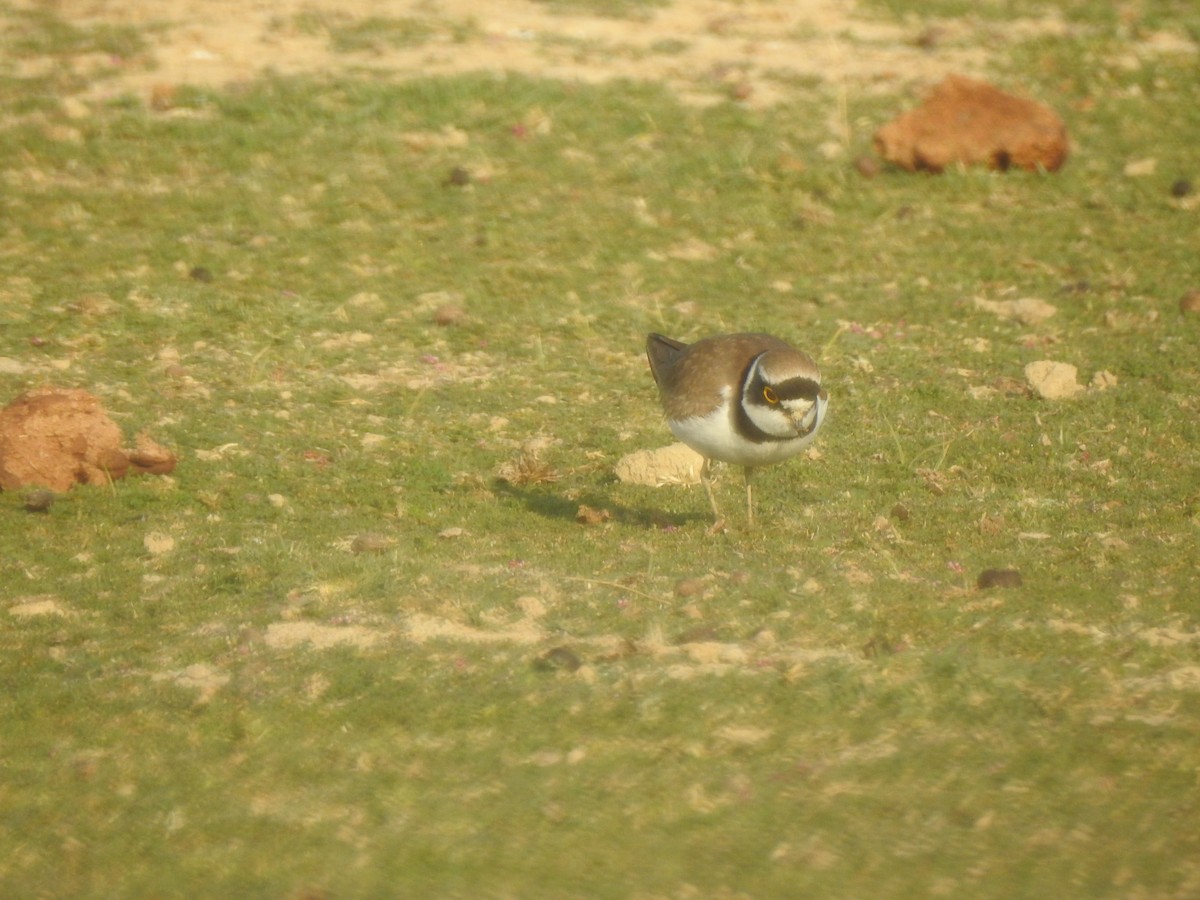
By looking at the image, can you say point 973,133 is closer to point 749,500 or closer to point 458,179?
point 458,179

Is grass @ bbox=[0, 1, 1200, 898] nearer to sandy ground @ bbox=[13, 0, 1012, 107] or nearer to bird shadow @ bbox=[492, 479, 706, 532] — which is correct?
bird shadow @ bbox=[492, 479, 706, 532]

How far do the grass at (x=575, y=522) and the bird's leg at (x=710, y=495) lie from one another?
0.50ft

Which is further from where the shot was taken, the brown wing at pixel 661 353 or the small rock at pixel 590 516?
the brown wing at pixel 661 353

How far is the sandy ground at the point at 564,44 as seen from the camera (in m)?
11.6

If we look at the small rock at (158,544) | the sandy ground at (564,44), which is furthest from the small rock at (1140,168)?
the small rock at (158,544)

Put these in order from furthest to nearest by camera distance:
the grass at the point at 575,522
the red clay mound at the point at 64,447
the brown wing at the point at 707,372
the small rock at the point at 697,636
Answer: the red clay mound at the point at 64,447 < the brown wing at the point at 707,372 < the small rock at the point at 697,636 < the grass at the point at 575,522

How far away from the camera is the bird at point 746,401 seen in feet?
20.2

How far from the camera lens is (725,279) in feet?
30.5

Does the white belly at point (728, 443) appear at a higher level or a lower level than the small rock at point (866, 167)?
lower

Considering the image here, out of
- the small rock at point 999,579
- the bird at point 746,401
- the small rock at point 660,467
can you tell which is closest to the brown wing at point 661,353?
the bird at point 746,401

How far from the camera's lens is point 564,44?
12.2 meters

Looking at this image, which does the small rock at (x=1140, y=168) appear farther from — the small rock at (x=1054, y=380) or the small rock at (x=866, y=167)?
the small rock at (x=1054, y=380)

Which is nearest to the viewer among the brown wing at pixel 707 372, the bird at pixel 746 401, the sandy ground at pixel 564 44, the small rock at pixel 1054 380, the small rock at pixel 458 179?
the bird at pixel 746 401

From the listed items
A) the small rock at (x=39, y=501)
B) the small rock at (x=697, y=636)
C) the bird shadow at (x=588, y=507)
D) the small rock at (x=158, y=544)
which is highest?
the small rock at (x=697, y=636)
